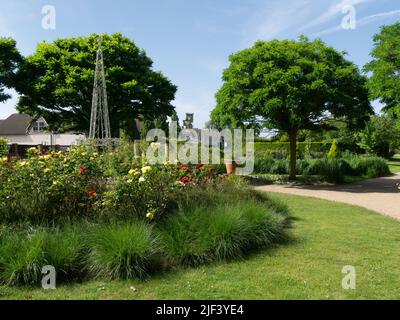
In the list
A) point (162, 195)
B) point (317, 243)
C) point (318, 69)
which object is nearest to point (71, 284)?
point (162, 195)

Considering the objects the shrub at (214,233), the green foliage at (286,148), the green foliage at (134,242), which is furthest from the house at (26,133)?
the shrub at (214,233)

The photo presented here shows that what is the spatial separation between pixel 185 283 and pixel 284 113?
41.9 feet

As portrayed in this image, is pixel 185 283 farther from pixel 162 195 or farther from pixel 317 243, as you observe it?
pixel 317 243

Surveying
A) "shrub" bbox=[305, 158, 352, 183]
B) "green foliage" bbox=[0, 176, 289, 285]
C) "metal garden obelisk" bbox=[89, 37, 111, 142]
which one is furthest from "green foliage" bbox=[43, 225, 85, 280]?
"shrub" bbox=[305, 158, 352, 183]

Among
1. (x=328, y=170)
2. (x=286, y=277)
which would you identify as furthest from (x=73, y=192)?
(x=328, y=170)

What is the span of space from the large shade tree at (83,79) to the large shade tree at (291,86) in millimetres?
12518

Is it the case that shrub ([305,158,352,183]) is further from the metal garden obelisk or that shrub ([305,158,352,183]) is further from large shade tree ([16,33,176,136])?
large shade tree ([16,33,176,136])

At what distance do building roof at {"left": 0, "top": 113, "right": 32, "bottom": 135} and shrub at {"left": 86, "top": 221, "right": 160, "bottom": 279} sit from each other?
171 ft

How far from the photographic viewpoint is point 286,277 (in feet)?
15.0

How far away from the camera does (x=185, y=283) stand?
14.4ft

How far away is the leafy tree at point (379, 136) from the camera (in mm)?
36375

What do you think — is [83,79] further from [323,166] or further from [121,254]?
[121,254]

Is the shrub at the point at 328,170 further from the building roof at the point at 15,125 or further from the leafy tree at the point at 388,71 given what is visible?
the building roof at the point at 15,125

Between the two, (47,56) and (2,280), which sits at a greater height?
(47,56)
